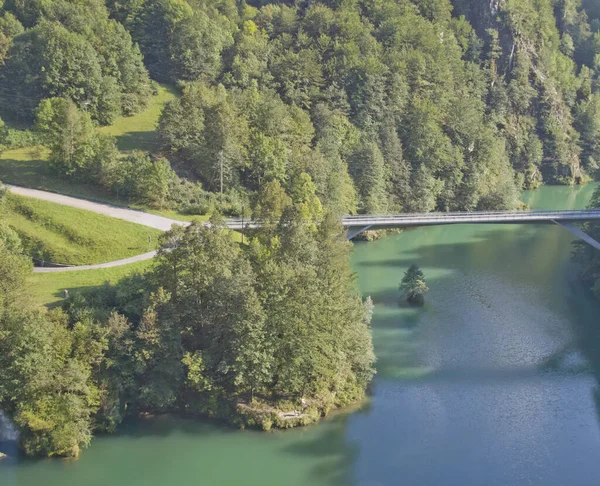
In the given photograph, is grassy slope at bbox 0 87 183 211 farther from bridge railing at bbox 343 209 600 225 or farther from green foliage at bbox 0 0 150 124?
bridge railing at bbox 343 209 600 225

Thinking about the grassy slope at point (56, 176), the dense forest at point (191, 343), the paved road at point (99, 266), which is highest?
the grassy slope at point (56, 176)

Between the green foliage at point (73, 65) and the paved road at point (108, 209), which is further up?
the green foliage at point (73, 65)

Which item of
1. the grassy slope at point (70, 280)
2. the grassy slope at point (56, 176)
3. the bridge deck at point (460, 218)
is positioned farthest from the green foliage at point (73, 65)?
the bridge deck at point (460, 218)

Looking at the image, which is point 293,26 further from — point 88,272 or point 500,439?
point 500,439

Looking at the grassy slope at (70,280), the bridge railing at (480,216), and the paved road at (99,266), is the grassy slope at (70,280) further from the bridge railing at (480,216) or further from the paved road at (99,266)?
the bridge railing at (480,216)

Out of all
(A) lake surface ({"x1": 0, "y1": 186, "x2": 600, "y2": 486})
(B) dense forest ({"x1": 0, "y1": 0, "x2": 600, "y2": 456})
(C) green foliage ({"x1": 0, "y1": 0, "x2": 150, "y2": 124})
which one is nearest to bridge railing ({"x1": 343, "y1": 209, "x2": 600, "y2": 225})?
(B) dense forest ({"x1": 0, "y1": 0, "x2": 600, "y2": 456})

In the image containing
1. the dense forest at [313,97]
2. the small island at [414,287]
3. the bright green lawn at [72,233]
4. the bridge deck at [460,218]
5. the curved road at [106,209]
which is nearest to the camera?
the bright green lawn at [72,233]

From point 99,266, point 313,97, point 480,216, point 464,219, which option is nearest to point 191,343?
point 99,266

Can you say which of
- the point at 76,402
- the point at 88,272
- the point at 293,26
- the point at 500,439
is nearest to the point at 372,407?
the point at 500,439
